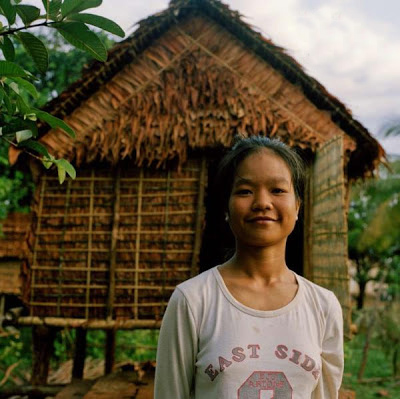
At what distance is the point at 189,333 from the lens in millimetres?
1315

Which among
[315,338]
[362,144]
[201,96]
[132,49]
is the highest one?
[132,49]

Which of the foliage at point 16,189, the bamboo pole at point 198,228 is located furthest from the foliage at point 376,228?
the foliage at point 16,189

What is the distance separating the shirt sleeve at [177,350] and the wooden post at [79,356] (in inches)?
203

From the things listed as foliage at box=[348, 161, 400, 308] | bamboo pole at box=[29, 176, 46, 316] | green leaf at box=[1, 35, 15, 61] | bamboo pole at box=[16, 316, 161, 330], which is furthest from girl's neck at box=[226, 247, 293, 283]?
foliage at box=[348, 161, 400, 308]

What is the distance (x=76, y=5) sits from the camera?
1268 mm

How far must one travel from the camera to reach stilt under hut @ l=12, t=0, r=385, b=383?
4.60 m

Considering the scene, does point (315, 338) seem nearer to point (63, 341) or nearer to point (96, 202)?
point (96, 202)

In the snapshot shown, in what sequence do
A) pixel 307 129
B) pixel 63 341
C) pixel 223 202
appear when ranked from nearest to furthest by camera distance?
pixel 223 202 < pixel 307 129 < pixel 63 341

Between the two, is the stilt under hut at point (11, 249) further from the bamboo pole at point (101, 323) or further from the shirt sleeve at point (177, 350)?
the shirt sleeve at point (177, 350)

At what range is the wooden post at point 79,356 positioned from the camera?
6082 mm

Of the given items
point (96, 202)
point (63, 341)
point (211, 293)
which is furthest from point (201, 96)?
point (63, 341)

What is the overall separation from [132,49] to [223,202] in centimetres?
362

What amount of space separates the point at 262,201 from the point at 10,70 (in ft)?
2.67

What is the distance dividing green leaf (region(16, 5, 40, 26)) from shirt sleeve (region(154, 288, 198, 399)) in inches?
35.5
